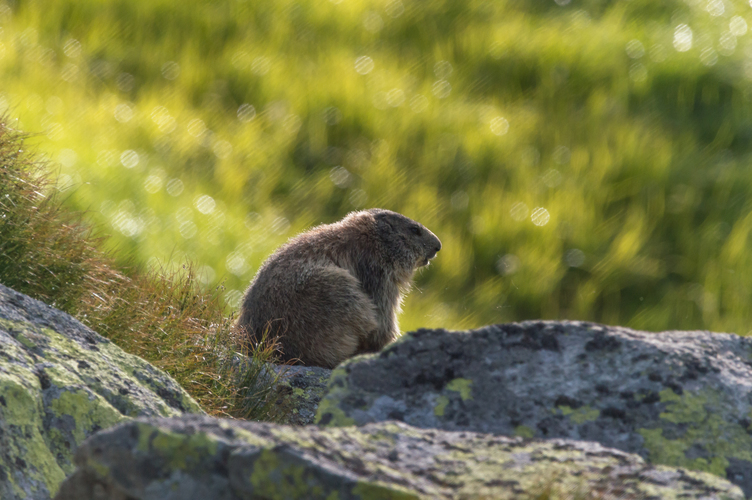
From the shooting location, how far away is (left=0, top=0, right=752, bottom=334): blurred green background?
10.2 metres

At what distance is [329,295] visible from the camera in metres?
6.12

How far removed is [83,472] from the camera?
231 cm

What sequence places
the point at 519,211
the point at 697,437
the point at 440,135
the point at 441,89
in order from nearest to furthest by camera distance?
1. the point at 697,437
2. the point at 519,211
3. the point at 440,135
4. the point at 441,89

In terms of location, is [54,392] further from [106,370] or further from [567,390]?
[567,390]

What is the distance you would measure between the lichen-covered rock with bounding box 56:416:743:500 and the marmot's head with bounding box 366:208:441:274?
4.42 meters

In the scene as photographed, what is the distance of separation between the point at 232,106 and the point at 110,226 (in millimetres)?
5232

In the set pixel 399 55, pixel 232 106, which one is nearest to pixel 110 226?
pixel 232 106

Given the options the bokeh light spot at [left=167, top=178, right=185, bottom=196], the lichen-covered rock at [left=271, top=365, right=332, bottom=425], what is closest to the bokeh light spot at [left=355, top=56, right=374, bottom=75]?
the bokeh light spot at [left=167, top=178, right=185, bottom=196]

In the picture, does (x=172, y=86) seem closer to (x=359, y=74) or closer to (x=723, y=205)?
(x=359, y=74)

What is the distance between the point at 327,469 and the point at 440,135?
34.7 feet

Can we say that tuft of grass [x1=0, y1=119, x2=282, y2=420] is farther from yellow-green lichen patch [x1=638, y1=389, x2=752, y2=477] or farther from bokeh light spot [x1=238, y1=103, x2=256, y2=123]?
bokeh light spot [x1=238, y1=103, x2=256, y2=123]

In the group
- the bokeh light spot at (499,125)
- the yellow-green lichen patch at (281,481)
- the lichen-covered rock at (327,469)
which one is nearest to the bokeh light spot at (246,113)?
the bokeh light spot at (499,125)

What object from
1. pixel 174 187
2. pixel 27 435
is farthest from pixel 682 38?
pixel 27 435

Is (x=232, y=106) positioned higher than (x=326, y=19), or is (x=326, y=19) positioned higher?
(x=326, y=19)
